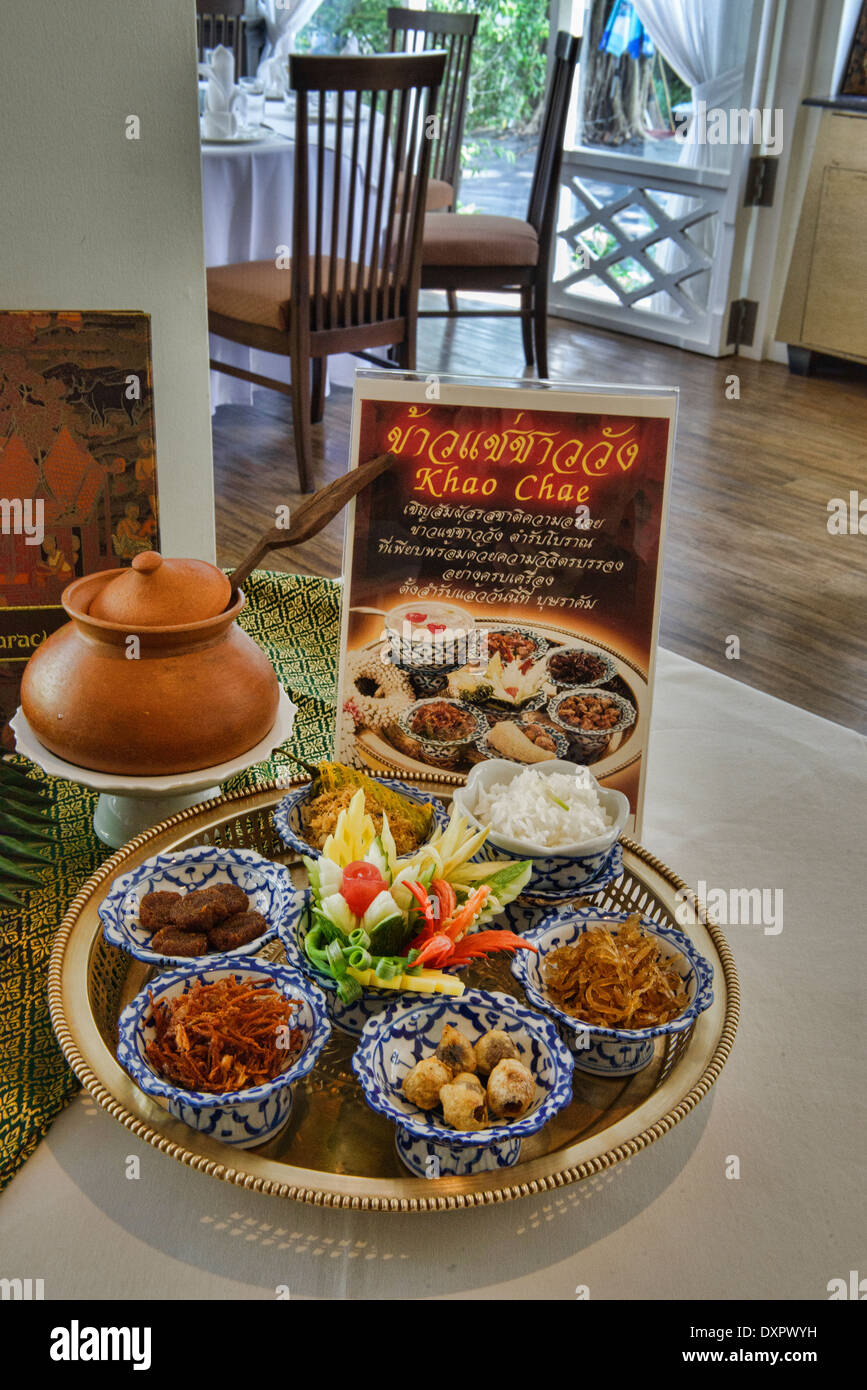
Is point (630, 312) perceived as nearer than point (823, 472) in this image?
No

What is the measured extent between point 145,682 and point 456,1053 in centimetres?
41

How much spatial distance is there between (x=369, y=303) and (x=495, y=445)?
2133 millimetres

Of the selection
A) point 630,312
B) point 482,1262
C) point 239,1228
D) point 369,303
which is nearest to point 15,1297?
point 239,1228

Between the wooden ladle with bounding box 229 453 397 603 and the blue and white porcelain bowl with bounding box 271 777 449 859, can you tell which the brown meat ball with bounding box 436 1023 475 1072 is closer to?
the blue and white porcelain bowl with bounding box 271 777 449 859

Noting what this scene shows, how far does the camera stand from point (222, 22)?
4.36 meters

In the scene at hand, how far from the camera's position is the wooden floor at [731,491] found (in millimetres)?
2307

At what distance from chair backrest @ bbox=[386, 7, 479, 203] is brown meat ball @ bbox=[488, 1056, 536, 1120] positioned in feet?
12.2

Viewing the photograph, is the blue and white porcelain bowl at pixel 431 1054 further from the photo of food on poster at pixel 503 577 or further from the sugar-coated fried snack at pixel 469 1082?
the photo of food on poster at pixel 503 577

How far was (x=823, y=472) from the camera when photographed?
3297 mm

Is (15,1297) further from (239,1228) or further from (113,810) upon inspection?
(113,810)

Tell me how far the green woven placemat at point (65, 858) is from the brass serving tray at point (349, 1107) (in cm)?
5

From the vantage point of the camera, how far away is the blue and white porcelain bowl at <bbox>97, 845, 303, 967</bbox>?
83cm

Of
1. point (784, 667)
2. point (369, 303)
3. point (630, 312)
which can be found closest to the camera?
point (784, 667)

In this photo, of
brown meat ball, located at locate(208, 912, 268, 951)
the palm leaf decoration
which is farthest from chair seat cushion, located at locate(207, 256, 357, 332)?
brown meat ball, located at locate(208, 912, 268, 951)
